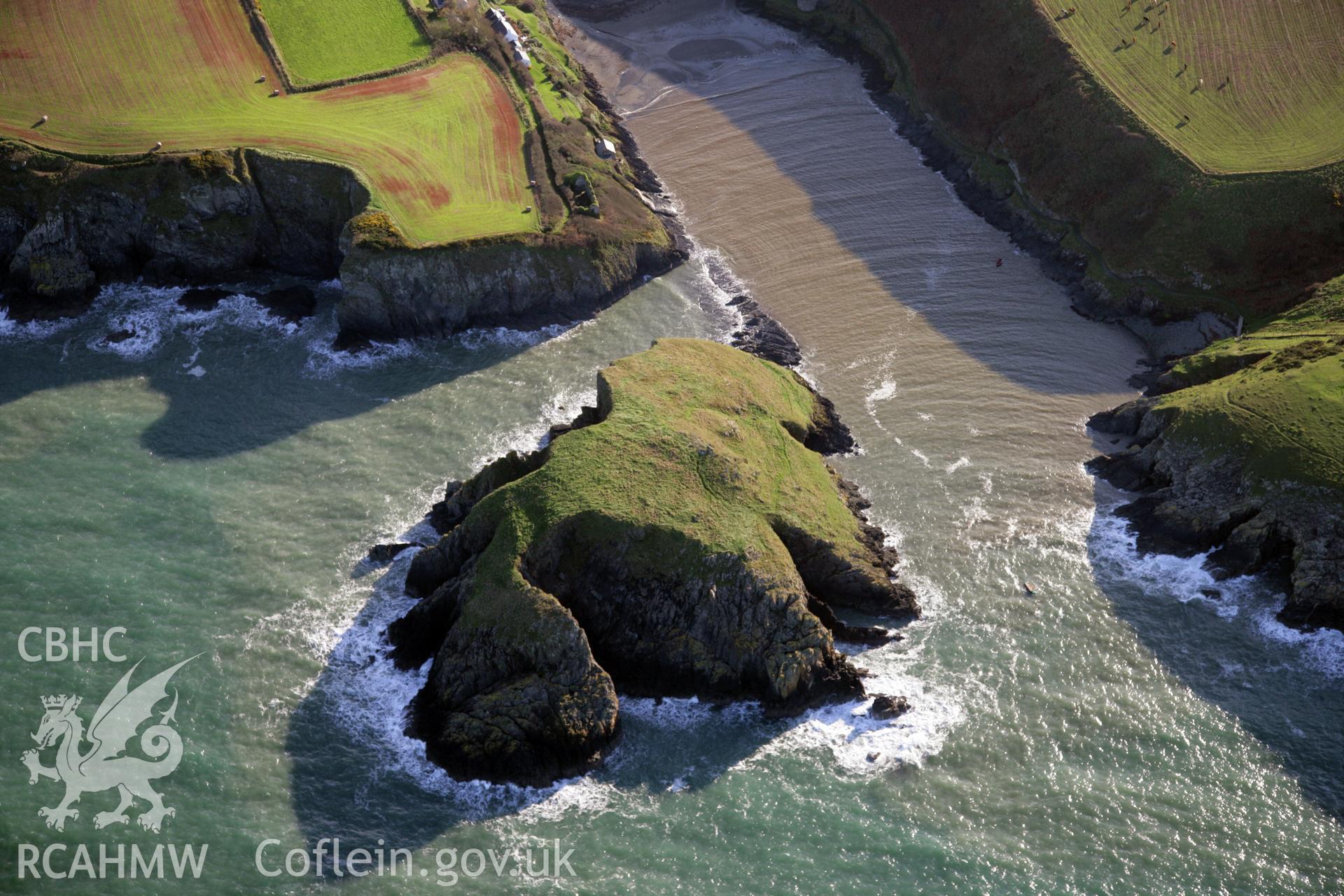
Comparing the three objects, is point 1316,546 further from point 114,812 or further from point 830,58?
point 830,58

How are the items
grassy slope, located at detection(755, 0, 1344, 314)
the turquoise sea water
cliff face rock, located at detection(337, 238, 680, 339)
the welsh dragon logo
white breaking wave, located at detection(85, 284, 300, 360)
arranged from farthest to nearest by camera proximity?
grassy slope, located at detection(755, 0, 1344, 314)
cliff face rock, located at detection(337, 238, 680, 339)
white breaking wave, located at detection(85, 284, 300, 360)
the turquoise sea water
the welsh dragon logo

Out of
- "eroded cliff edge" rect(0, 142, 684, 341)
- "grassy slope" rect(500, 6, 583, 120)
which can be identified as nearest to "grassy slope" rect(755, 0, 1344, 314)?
"grassy slope" rect(500, 6, 583, 120)

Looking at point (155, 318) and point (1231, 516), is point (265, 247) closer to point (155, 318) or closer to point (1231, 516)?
point (155, 318)

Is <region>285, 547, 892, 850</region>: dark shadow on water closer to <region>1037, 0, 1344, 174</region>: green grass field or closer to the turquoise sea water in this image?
the turquoise sea water

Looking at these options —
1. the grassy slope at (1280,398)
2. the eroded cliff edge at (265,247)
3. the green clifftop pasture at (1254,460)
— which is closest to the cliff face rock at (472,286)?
the eroded cliff edge at (265,247)

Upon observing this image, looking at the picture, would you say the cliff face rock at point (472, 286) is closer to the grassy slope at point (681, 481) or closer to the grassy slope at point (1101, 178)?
the grassy slope at point (681, 481)

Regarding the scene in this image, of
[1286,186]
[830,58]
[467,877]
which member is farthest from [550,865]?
[830,58]
